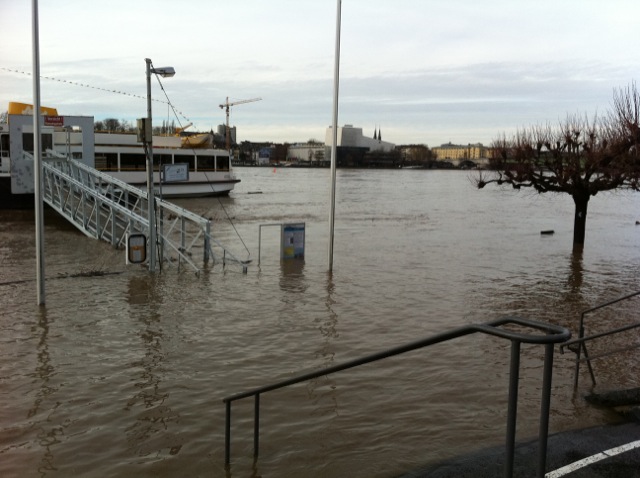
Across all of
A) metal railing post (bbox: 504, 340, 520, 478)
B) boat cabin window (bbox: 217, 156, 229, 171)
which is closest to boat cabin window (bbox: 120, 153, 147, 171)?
boat cabin window (bbox: 217, 156, 229, 171)

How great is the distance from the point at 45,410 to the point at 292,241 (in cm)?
1180

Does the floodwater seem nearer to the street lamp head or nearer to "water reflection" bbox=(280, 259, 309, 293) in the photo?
"water reflection" bbox=(280, 259, 309, 293)

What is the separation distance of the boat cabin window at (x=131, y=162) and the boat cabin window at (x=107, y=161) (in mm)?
480

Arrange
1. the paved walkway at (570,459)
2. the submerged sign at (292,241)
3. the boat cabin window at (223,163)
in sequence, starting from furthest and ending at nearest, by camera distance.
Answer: the boat cabin window at (223,163) < the submerged sign at (292,241) < the paved walkway at (570,459)

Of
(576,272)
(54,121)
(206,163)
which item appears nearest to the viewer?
(576,272)

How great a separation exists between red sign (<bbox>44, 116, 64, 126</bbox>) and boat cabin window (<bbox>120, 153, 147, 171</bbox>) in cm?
1421

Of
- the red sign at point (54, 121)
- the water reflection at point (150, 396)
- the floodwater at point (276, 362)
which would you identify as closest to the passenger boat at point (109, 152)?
the red sign at point (54, 121)

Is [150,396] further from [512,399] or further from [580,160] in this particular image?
[580,160]

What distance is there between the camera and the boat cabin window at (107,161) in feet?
141

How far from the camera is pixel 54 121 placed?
96.9 feet

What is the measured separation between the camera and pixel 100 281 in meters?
14.7

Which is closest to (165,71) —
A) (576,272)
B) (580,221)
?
(576,272)

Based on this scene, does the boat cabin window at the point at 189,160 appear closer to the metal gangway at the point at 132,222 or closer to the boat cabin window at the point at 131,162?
the boat cabin window at the point at 131,162

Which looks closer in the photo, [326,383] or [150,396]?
[150,396]
